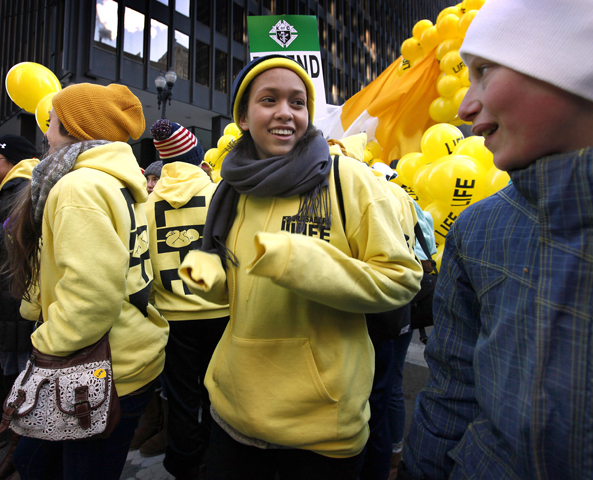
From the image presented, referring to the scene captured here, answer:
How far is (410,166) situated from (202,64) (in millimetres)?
19581

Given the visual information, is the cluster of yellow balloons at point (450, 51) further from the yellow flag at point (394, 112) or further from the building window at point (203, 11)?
the building window at point (203, 11)

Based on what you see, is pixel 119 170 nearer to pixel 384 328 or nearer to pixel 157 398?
pixel 384 328

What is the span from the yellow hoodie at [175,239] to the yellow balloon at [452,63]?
4260 millimetres

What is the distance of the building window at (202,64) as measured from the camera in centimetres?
2006

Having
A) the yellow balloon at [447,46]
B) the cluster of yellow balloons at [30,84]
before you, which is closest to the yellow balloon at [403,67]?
the yellow balloon at [447,46]

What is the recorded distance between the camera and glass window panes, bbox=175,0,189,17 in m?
18.9

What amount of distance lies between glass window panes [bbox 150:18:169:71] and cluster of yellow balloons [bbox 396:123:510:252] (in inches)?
729

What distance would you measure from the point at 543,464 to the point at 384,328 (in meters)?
1.12

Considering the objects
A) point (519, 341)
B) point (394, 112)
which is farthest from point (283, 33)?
point (519, 341)

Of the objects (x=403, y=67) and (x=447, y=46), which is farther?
(x=403, y=67)

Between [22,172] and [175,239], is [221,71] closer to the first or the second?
[22,172]

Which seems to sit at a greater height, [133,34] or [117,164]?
[133,34]

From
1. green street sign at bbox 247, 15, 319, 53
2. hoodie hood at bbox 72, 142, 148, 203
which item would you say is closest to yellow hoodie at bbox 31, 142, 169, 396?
hoodie hood at bbox 72, 142, 148, 203

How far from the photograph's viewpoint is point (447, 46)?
5035mm
